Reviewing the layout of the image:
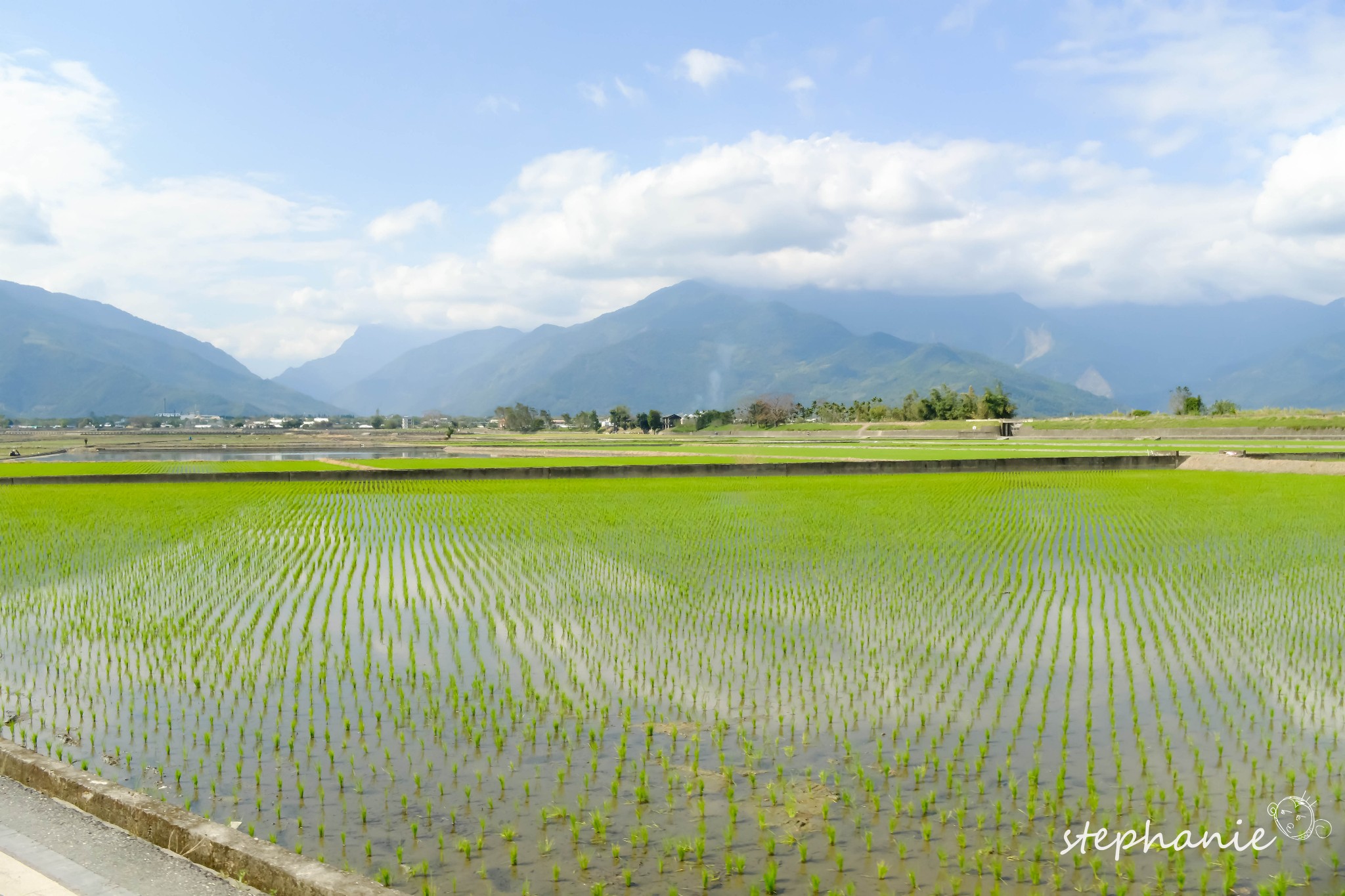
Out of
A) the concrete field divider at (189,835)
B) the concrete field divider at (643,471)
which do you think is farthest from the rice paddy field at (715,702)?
the concrete field divider at (643,471)

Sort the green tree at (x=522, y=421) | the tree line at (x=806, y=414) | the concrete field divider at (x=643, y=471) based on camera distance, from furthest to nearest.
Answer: the green tree at (x=522, y=421)
the tree line at (x=806, y=414)
the concrete field divider at (x=643, y=471)

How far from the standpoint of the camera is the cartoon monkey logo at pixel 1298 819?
4746mm

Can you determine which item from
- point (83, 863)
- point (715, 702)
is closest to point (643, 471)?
point (715, 702)

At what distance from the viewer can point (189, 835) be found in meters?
4.36

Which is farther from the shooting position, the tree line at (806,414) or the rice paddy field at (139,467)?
the tree line at (806,414)

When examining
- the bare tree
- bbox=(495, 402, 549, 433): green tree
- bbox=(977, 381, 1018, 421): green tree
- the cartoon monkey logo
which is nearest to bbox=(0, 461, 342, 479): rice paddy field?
the cartoon monkey logo

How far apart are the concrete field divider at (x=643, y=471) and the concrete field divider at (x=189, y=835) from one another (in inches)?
1071

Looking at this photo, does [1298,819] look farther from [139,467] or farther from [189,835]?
[139,467]

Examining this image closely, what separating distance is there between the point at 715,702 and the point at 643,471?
91.0 feet

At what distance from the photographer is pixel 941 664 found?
7.79 meters

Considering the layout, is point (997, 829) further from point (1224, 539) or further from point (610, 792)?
point (1224, 539)

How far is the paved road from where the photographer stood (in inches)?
159

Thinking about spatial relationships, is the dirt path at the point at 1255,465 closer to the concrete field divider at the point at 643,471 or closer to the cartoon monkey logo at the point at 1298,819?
the concrete field divider at the point at 643,471

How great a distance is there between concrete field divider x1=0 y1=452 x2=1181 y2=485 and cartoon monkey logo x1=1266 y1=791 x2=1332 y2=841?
2808 centimetres
